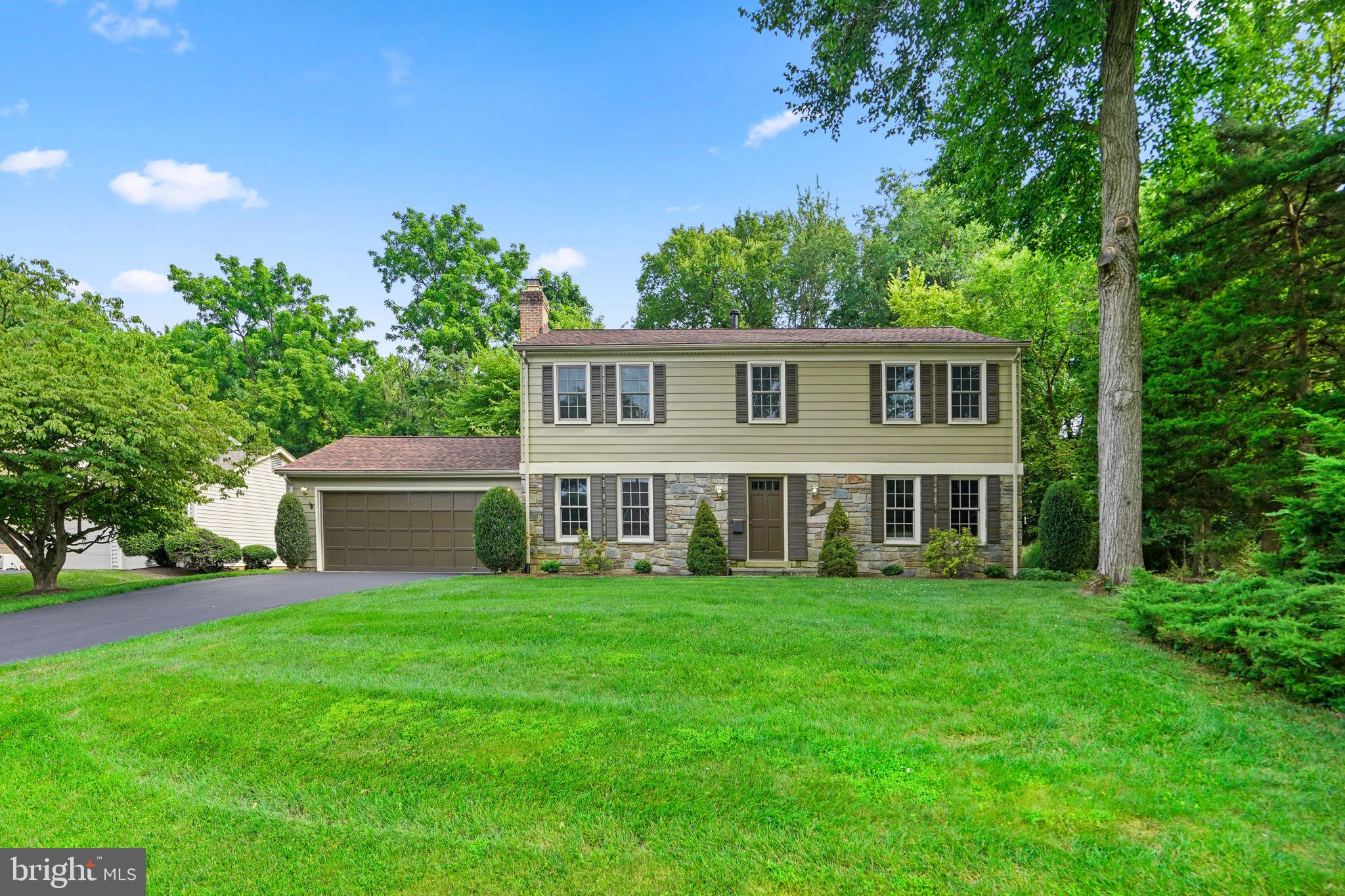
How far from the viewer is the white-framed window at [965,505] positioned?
493 inches

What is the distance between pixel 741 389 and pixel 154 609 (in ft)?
35.6

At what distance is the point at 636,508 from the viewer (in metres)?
12.9

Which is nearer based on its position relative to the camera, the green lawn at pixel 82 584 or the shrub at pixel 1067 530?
the green lawn at pixel 82 584

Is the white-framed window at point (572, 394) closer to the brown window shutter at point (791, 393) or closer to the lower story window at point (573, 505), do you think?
the lower story window at point (573, 505)

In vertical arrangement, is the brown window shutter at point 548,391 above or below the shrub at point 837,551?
above

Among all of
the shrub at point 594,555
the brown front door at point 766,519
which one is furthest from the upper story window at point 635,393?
the brown front door at point 766,519

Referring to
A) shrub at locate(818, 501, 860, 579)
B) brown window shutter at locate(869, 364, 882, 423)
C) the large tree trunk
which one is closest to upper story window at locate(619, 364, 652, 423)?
shrub at locate(818, 501, 860, 579)

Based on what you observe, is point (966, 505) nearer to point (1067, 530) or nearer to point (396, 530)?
point (1067, 530)

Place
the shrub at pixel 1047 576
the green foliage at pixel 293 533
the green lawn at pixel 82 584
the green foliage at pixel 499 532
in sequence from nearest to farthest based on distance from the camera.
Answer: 1. the green lawn at pixel 82 584
2. the shrub at pixel 1047 576
3. the green foliage at pixel 499 532
4. the green foliage at pixel 293 533

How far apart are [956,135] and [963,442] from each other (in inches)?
236

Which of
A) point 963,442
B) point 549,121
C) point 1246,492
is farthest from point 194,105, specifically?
point 1246,492

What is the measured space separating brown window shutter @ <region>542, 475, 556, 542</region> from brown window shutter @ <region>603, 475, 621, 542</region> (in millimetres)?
1147

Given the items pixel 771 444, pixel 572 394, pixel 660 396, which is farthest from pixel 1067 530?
pixel 572 394

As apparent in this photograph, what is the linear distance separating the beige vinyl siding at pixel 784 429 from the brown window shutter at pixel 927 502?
45 cm
